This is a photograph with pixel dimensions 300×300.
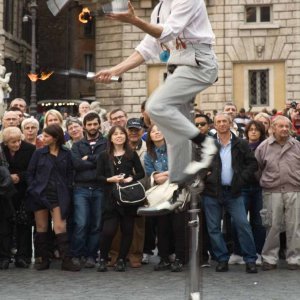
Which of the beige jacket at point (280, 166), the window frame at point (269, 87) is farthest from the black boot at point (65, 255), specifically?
the window frame at point (269, 87)

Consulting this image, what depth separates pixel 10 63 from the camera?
40000mm

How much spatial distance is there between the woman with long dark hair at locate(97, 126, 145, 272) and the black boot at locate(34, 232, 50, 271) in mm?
727

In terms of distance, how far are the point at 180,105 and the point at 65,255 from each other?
16.0 feet

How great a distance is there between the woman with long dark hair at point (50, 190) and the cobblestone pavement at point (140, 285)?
327 millimetres

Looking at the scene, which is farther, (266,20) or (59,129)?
(266,20)

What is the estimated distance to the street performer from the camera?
6.52 meters

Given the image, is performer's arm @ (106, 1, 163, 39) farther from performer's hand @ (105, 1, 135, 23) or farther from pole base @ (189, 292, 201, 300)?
pole base @ (189, 292, 201, 300)

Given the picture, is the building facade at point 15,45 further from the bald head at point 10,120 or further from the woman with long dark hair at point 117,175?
the woman with long dark hair at point 117,175

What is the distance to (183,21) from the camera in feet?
21.4

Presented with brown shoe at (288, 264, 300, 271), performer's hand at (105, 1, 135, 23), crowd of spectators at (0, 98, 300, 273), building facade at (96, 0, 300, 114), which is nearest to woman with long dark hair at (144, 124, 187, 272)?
crowd of spectators at (0, 98, 300, 273)

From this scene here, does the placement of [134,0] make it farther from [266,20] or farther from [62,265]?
[62,265]

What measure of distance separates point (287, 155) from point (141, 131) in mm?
2035

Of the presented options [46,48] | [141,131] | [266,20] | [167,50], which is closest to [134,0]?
[266,20]

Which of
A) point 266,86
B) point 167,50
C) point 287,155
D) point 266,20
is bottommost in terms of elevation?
point 287,155
